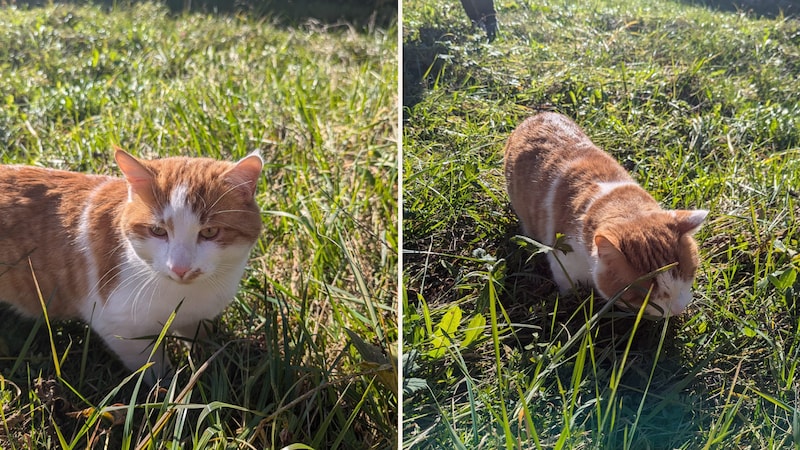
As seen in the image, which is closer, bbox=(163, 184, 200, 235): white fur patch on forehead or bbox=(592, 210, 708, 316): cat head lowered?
bbox=(592, 210, 708, 316): cat head lowered

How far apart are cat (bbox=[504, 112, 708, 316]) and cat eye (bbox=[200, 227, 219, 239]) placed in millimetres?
810

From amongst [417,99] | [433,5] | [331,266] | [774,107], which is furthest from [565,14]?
[331,266]

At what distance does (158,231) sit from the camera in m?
1.69

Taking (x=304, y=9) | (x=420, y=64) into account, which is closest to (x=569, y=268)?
(x=420, y=64)

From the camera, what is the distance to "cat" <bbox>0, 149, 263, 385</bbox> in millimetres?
1679

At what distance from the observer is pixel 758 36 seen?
1.70m

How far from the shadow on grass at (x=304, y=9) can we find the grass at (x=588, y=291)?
11.4ft

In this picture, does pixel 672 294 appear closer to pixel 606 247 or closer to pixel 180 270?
pixel 606 247

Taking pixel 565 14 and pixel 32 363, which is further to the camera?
pixel 32 363

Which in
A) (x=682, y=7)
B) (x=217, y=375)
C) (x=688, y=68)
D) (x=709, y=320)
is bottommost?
(x=217, y=375)

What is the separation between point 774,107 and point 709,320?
0.68 meters

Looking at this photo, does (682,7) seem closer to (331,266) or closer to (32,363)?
(331,266)

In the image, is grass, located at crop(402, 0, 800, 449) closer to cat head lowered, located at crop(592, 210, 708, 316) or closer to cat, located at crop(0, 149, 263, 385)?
cat head lowered, located at crop(592, 210, 708, 316)

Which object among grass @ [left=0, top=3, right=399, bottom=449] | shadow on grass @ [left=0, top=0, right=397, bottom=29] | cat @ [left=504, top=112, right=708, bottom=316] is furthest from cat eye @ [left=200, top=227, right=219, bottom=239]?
shadow on grass @ [left=0, top=0, right=397, bottom=29]
